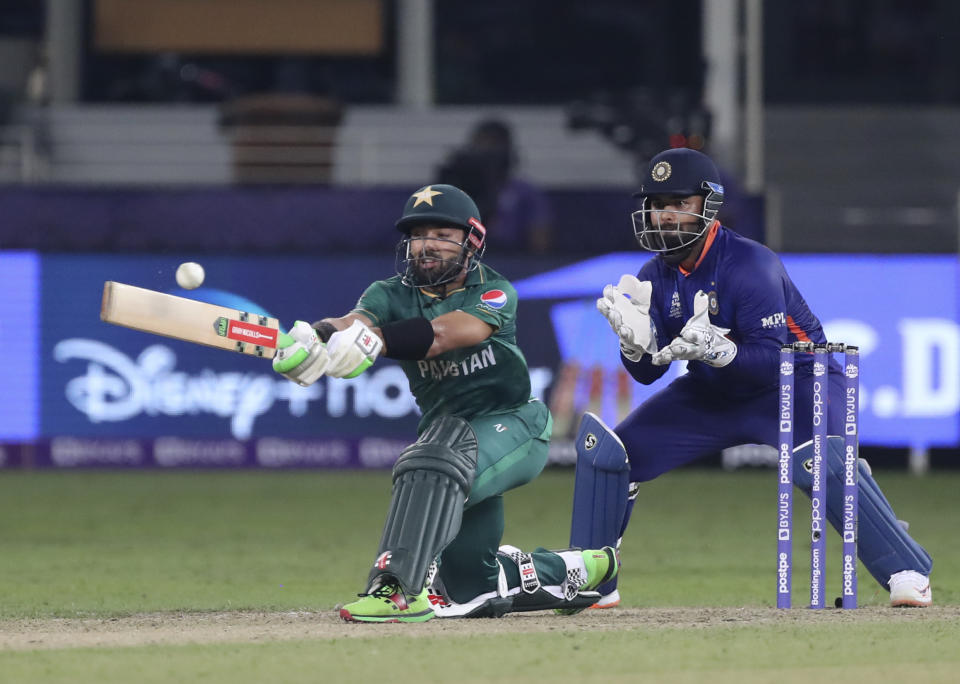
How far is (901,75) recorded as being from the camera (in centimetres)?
2214

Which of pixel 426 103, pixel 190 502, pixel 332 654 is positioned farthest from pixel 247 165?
pixel 332 654

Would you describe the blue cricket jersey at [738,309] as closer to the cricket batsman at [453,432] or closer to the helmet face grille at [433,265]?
the cricket batsman at [453,432]

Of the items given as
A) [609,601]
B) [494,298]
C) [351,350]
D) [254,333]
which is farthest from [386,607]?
[609,601]

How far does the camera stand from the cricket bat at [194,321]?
20.8ft

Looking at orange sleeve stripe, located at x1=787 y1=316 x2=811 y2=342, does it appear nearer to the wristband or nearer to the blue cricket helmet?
the blue cricket helmet

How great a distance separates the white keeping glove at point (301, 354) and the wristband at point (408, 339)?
271mm

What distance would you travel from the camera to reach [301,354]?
6.39 metres

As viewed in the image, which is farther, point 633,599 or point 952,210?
point 952,210

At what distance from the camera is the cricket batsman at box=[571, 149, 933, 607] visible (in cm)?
716

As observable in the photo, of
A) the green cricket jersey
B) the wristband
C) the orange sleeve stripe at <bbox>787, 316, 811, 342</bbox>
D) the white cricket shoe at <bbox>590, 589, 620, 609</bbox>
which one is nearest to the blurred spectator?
the white cricket shoe at <bbox>590, 589, 620, 609</bbox>

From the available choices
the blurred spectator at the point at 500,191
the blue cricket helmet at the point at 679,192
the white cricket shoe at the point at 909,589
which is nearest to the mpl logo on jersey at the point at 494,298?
the blue cricket helmet at the point at 679,192

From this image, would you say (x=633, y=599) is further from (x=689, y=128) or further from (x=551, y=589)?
(x=689, y=128)

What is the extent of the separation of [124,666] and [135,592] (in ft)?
9.69

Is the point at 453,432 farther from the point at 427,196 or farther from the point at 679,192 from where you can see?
the point at 679,192
